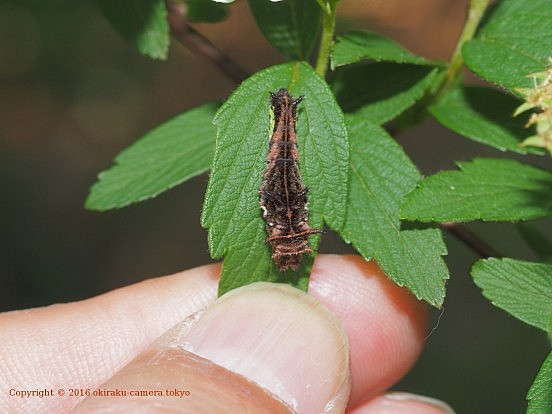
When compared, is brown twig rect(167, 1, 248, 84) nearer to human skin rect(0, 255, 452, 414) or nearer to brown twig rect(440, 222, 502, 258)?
human skin rect(0, 255, 452, 414)

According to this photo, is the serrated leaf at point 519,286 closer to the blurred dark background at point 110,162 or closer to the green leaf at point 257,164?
the green leaf at point 257,164

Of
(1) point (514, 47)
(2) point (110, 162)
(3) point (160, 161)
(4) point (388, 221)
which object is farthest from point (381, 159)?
(2) point (110, 162)

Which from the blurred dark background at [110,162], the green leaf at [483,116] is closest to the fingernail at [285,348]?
the green leaf at [483,116]

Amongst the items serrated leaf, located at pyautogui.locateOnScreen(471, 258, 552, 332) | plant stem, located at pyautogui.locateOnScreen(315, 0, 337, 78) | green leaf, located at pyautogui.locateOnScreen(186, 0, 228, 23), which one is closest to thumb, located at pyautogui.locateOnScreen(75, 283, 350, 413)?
serrated leaf, located at pyautogui.locateOnScreen(471, 258, 552, 332)

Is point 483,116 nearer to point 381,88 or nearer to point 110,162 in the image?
point 381,88

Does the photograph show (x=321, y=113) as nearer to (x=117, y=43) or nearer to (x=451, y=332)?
(x=451, y=332)
